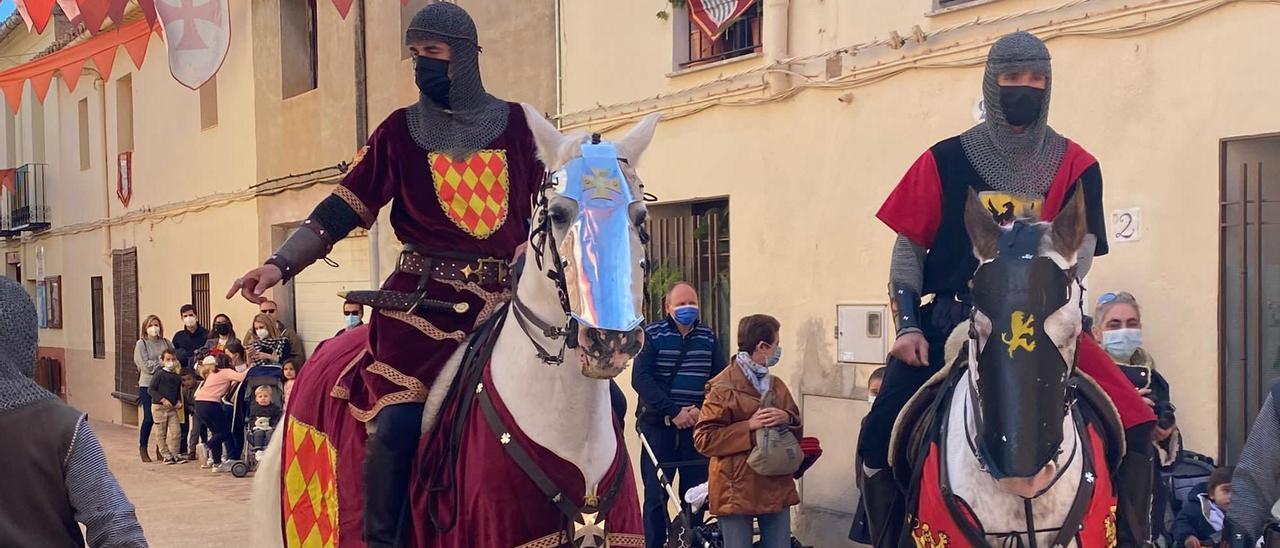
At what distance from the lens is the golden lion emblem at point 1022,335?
3699 mm

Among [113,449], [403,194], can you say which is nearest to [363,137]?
[113,449]

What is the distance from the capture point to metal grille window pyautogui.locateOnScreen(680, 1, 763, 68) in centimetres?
1052

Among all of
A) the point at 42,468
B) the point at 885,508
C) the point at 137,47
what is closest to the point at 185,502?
the point at 137,47

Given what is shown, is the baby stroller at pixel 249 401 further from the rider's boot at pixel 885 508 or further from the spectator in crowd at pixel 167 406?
the rider's boot at pixel 885 508

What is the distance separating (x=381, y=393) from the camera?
4.51 m

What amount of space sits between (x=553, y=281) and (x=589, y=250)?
0.87ft

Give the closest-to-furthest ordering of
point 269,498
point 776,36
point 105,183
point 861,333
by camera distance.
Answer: point 269,498 < point 861,333 < point 776,36 < point 105,183

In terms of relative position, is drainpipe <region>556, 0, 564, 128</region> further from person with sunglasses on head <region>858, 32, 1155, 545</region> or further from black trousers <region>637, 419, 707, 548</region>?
person with sunglasses on head <region>858, 32, 1155, 545</region>

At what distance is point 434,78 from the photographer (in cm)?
466

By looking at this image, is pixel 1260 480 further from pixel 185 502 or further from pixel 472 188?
pixel 185 502

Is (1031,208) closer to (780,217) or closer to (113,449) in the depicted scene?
(780,217)

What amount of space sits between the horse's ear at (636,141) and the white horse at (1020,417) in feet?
3.25

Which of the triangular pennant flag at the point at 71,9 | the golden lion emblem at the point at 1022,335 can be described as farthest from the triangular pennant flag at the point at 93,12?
the golden lion emblem at the point at 1022,335

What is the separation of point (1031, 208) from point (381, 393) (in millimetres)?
2276
